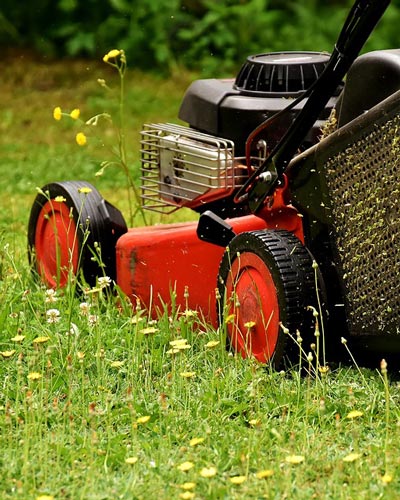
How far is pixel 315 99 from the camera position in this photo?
2637 millimetres

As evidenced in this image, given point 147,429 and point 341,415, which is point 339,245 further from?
point 147,429

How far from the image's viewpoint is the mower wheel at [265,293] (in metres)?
2.63

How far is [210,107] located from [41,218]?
0.67 metres

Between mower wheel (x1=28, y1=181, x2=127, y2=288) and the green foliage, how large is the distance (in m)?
3.48

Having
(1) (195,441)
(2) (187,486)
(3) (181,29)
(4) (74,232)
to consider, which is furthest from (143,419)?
(3) (181,29)

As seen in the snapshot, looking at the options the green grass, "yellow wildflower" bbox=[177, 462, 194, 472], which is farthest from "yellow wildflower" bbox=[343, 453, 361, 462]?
"yellow wildflower" bbox=[177, 462, 194, 472]

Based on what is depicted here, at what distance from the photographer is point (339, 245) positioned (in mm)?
2611

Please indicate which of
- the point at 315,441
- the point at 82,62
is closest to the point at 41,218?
the point at 315,441

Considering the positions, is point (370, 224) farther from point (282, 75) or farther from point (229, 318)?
point (282, 75)

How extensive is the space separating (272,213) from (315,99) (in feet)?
1.18

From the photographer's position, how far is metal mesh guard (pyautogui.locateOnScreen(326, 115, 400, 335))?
245cm

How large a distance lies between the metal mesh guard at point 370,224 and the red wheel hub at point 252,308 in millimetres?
188

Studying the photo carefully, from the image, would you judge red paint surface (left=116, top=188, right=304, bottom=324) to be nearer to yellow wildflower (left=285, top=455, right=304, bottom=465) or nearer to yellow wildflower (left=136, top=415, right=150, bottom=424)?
yellow wildflower (left=136, top=415, right=150, bottom=424)

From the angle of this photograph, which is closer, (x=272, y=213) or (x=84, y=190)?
(x=272, y=213)
